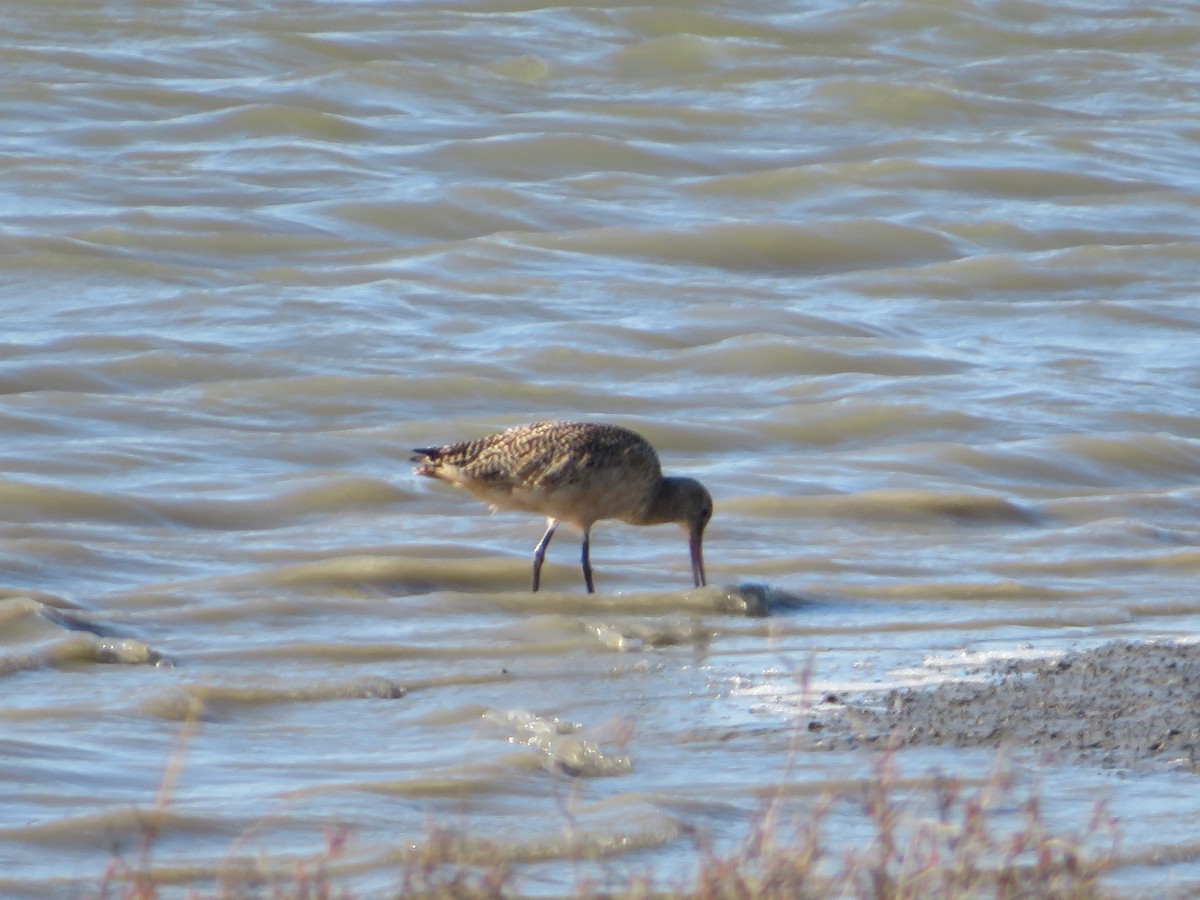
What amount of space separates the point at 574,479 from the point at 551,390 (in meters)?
2.68

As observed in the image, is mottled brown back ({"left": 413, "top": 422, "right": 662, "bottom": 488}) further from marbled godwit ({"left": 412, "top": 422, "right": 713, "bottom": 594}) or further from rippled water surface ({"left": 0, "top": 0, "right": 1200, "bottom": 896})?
rippled water surface ({"left": 0, "top": 0, "right": 1200, "bottom": 896})

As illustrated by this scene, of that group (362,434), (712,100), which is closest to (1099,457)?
(362,434)

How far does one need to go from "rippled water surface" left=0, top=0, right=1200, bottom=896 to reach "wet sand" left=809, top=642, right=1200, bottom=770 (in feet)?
0.60

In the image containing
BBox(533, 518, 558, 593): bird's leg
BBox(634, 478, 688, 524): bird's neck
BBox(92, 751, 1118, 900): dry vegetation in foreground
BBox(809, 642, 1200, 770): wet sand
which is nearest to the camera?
BBox(92, 751, 1118, 900): dry vegetation in foreground

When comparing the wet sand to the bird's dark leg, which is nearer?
the wet sand

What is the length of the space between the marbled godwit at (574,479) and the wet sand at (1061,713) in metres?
1.93

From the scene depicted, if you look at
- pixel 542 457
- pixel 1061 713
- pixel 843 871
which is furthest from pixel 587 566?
pixel 843 871

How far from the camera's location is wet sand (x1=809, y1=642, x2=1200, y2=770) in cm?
514

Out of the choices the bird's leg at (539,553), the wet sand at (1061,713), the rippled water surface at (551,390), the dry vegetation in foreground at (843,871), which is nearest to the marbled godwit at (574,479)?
the bird's leg at (539,553)

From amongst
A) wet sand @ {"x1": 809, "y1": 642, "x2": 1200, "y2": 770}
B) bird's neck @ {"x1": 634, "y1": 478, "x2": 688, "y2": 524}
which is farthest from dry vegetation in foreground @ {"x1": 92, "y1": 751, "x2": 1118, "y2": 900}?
bird's neck @ {"x1": 634, "y1": 478, "x2": 688, "y2": 524}

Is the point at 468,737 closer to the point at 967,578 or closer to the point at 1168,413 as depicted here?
the point at 967,578

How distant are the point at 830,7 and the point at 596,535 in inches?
427

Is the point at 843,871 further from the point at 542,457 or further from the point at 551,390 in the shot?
the point at 551,390

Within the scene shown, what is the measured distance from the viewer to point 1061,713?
5461 millimetres
